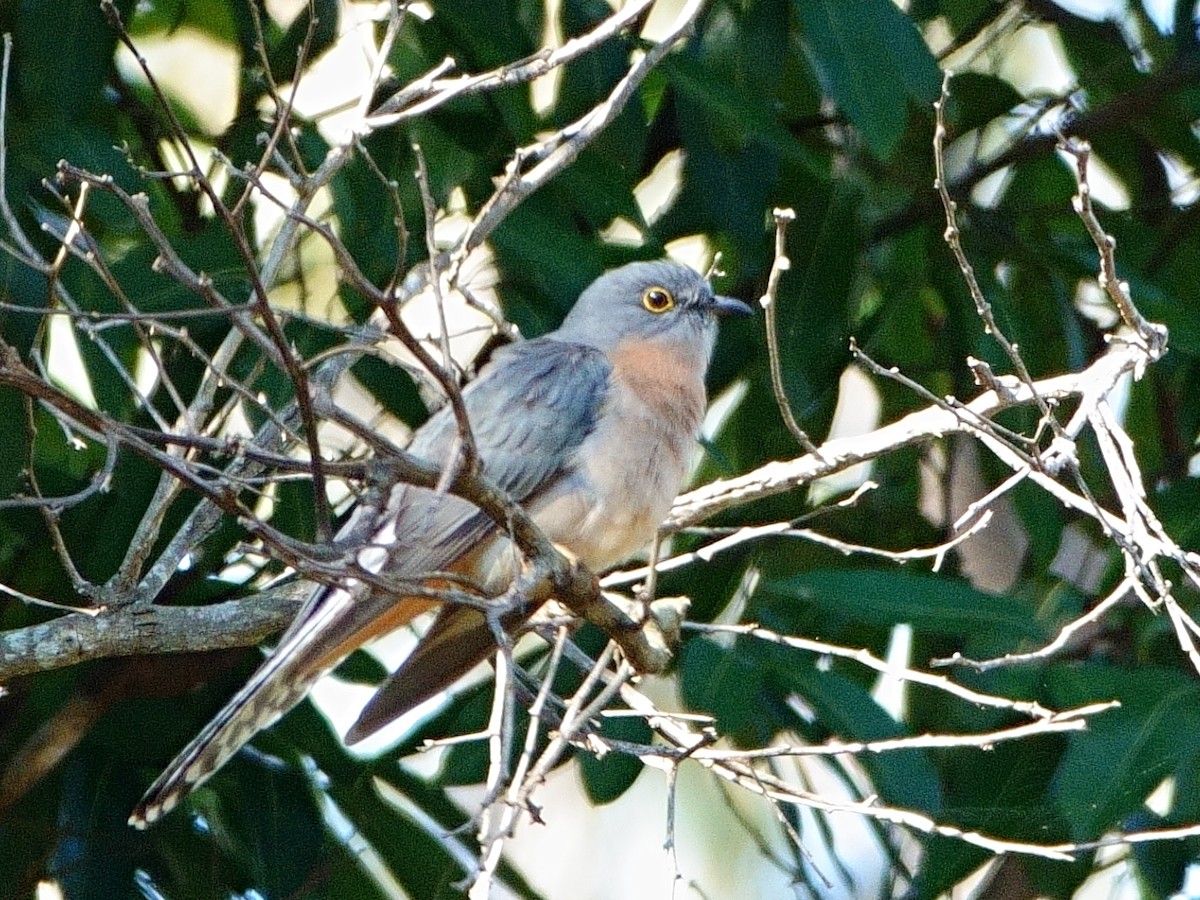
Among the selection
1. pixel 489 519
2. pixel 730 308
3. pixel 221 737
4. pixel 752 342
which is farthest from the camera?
pixel 752 342

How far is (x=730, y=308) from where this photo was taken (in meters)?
5.41

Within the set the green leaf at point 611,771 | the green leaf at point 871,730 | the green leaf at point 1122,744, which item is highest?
the green leaf at point 611,771

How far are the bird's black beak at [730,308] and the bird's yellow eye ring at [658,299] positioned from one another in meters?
0.14

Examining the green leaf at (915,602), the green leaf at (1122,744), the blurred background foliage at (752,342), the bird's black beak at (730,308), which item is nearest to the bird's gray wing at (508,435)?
the blurred background foliage at (752,342)

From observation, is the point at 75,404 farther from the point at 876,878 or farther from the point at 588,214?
the point at 876,878

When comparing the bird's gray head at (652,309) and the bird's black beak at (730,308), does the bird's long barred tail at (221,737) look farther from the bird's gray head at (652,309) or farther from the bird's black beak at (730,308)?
the bird's black beak at (730,308)

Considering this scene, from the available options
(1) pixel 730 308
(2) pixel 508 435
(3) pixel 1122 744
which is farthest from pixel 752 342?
(3) pixel 1122 744

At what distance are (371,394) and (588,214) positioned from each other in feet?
2.82

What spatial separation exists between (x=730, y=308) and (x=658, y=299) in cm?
24

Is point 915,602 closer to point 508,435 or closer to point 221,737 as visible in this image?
point 508,435

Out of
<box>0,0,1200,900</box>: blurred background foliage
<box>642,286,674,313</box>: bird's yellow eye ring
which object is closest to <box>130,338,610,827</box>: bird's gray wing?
<box>0,0,1200,900</box>: blurred background foliage

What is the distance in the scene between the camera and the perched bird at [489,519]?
427cm

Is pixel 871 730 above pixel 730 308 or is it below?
below

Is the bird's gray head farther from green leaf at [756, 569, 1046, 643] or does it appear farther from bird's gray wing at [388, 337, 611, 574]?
green leaf at [756, 569, 1046, 643]
